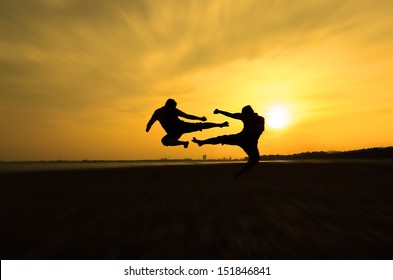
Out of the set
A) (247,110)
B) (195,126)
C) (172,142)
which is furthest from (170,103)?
(247,110)

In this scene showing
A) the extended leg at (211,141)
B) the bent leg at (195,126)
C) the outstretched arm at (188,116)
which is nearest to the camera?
the outstretched arm at (188,116)

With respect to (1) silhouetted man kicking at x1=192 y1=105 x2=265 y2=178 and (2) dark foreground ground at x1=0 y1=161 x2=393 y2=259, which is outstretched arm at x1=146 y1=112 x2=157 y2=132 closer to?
(1) silhouetted man kicking at x1=192 y1=105 x2=265 y2=178

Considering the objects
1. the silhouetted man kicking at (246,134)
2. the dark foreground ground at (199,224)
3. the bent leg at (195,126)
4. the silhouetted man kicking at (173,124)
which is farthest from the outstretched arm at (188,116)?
the dark foreground ground at (199,224)

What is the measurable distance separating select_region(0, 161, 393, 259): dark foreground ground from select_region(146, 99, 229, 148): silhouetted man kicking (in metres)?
2.32

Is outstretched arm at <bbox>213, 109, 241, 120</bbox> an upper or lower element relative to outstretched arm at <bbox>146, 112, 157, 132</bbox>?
upper

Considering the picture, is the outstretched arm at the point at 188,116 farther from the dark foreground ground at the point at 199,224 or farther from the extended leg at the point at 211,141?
the dark foreground ground at the point at 199,224

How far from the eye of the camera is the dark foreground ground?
23.8ft

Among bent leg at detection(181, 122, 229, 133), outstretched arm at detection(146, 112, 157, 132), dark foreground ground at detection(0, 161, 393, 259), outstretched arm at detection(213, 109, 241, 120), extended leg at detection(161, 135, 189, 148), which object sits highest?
outstretched arm at detection(213, 109, 241, 120)

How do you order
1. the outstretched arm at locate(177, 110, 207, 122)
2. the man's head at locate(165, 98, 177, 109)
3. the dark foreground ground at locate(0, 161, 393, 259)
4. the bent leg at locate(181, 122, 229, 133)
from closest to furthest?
the dark foreground ground at locate(0, 161, 393, 259), the man's head at locate(165, 98, 177, 109), the outstretched arm at locate(177, 110, 207, 122), the bent leg at locate(181, 122, 229, 133)

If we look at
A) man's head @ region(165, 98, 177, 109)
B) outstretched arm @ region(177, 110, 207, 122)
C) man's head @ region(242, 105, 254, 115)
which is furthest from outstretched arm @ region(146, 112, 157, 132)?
man's head @ region(242, 105, 254, 115)

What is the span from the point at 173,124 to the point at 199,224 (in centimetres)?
365

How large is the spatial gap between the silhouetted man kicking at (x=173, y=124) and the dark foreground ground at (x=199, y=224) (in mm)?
2320

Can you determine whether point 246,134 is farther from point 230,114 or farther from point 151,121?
point 151,121

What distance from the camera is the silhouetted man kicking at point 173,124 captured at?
11781mm
